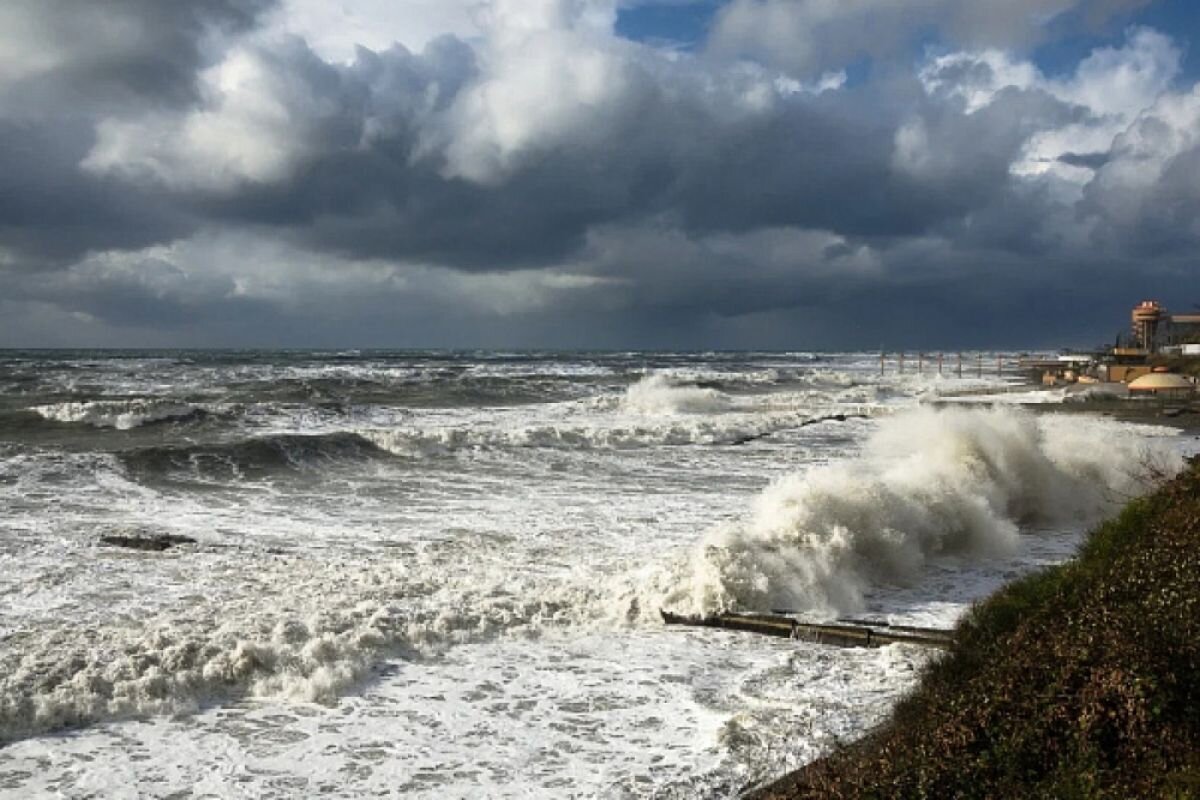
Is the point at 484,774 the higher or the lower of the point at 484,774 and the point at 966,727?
the lower

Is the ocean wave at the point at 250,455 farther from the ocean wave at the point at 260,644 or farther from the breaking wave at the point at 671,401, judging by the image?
the breaking wave at the point at 671,401

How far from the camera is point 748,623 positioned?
9641 mm

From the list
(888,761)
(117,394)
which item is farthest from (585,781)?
(117,394)

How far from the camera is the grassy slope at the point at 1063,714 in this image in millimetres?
4605

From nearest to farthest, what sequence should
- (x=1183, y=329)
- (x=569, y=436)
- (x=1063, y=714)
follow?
(x=1063, y=714) < (x=569, y=436) < (x=1183, y=329)

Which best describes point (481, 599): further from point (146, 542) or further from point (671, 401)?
point (671, 401)

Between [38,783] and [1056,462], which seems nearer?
[38,783]

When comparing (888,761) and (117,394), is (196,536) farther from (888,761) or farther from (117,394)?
(117,394)

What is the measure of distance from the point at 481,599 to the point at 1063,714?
6556mm

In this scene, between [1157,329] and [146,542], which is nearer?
[146,542]

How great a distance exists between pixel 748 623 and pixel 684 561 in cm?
136

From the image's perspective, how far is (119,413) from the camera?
3525cm

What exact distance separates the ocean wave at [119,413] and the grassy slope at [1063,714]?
104 feet

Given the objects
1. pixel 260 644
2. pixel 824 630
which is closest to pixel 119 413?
pixel 260 644
